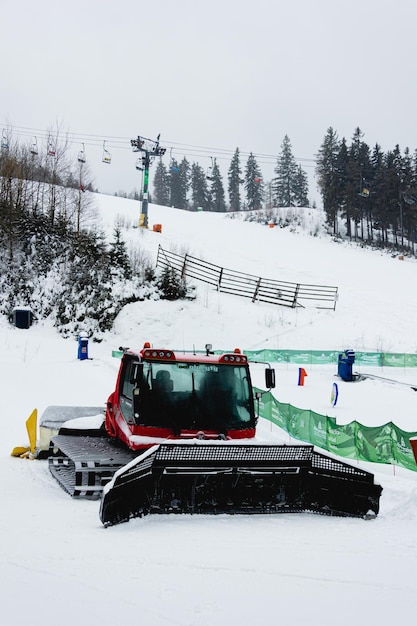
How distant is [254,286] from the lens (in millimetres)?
33625

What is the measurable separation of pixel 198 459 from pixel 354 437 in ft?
17.9

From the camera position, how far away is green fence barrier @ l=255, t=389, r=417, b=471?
1002cm

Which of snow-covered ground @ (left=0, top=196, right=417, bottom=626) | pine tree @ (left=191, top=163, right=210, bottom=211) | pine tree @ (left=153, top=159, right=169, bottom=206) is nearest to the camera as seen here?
snow-covered ground @ (left=0, top=196, right=417, bottom=626)

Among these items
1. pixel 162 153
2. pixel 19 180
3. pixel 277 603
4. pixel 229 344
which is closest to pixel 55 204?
pixel 19 180

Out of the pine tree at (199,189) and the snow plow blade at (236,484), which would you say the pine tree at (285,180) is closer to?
the pine tree at (199,189)

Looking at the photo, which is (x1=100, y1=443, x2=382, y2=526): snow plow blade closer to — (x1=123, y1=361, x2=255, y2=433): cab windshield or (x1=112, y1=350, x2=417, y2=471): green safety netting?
(x1=123, y1=361, x2=255, y2=433): cab windshield

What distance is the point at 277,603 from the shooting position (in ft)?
13.2

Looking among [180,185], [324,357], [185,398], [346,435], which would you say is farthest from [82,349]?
[180,185]

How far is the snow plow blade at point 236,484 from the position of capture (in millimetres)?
6137

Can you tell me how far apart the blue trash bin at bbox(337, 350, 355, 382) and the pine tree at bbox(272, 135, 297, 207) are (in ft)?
236

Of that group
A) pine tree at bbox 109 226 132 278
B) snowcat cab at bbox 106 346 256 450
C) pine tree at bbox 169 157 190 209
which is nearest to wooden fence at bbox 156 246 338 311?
pine tree at bbox 109 226 132 278

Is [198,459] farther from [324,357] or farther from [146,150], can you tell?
[146,150]

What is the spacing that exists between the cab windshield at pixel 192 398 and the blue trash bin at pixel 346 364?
14.1m

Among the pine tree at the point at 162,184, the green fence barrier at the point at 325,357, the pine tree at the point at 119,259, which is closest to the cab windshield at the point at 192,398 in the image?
the green fence barrier at the point at 325,357
